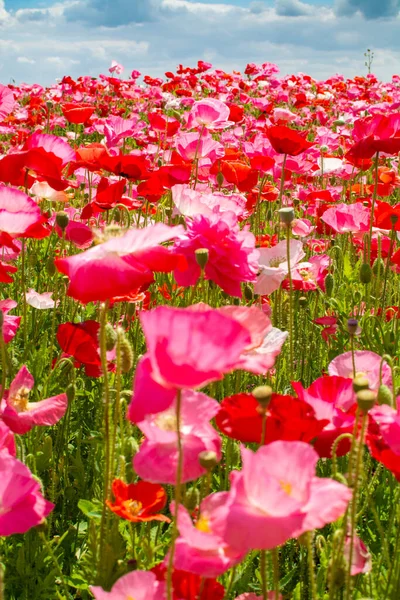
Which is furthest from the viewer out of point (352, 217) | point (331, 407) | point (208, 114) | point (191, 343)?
point (208, 114)

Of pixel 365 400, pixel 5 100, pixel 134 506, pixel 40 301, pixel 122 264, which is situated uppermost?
pixel 5 100

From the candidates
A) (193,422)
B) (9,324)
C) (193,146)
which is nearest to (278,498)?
(193,422)

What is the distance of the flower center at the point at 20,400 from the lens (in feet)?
4.73

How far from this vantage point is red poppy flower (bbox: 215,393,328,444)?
95 centimetres

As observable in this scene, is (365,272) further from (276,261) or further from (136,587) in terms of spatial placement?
(136,587)

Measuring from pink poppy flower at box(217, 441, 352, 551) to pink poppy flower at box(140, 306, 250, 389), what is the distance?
11 centimetres

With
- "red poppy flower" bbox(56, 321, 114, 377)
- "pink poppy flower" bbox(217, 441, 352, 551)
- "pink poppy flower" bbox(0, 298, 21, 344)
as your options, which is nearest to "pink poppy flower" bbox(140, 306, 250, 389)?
"pink poppy flower" bbox(217, 441, 352, 551)

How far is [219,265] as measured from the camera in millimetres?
1476

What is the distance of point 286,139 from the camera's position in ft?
8.46

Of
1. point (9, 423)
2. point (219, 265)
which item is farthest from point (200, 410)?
point (219, 265)

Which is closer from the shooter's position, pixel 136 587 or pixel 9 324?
pixel 136 587

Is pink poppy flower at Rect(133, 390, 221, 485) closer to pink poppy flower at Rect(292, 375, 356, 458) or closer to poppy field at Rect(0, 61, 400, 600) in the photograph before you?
poppy field at Rect(0, 61, 400, 600)

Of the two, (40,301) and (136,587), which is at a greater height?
(136,587)

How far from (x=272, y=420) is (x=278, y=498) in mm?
229
